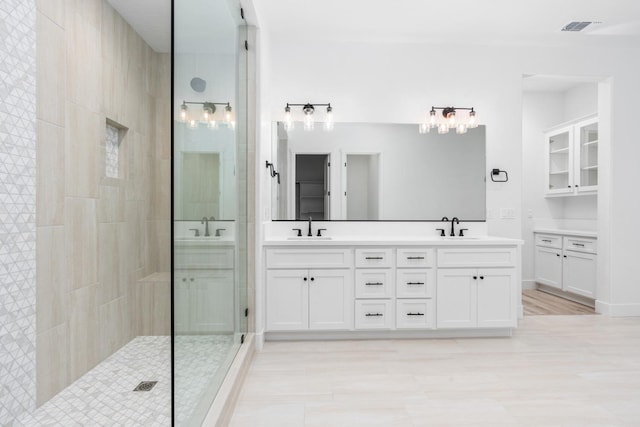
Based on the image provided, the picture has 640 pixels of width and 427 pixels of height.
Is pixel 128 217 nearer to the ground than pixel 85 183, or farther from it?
nearer to the ground

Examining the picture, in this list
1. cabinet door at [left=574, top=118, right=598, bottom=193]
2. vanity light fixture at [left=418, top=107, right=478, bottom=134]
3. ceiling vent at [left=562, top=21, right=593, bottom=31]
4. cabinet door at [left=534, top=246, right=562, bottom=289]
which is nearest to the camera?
ceiling vent at [left=562, top=21, right=593, bottom=31]

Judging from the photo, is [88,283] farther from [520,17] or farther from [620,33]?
[620,33]

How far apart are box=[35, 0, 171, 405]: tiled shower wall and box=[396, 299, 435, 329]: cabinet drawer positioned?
2136 mm

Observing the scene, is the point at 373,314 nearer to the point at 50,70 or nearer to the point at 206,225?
the point at 206,225

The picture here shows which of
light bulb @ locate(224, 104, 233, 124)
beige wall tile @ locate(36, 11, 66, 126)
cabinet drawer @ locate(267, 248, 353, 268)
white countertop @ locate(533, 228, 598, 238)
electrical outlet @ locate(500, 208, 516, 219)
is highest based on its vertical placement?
beige wall tile @ locate(36, 11, 66, 126)

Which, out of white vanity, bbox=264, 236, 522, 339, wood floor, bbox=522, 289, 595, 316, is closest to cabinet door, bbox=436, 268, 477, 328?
white vanity, bbox=264, 236, 522, 339

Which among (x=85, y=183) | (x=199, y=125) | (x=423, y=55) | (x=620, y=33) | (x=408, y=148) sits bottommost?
(x=85, y=183)

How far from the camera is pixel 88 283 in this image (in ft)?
8.29

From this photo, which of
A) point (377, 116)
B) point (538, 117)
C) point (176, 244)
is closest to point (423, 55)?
point (377, 116)

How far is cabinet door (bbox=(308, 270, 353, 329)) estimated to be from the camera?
2900 millimetres

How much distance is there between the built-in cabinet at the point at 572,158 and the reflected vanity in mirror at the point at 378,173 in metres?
1.69

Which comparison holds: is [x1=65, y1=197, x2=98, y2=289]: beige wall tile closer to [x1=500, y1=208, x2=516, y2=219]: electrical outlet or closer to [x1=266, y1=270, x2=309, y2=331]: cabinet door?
[x1=266, y1=270, x2=309, y2=331]: cabinet door

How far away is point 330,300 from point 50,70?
2364 mm

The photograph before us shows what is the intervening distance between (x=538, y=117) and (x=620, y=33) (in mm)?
1539
